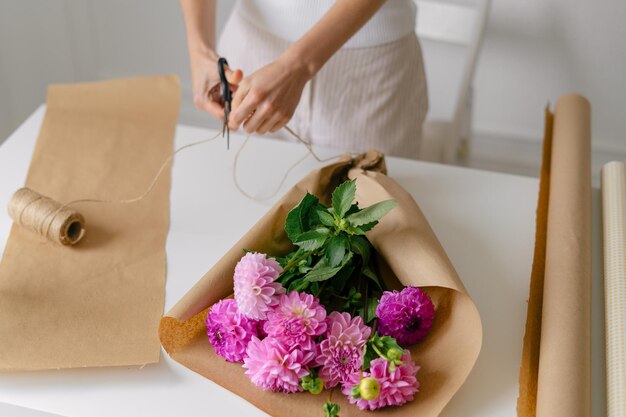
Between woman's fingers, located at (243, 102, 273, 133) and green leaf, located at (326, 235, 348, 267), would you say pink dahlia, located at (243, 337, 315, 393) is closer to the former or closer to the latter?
green leaf, located at (326, 235, 348, 267)

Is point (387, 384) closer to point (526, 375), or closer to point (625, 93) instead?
point (526, 375)

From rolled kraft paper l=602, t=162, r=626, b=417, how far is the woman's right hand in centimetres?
54

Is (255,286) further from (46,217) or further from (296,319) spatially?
(46,217)

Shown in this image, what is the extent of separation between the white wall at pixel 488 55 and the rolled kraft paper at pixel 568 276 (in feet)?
2.61

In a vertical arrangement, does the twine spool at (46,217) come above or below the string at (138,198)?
below

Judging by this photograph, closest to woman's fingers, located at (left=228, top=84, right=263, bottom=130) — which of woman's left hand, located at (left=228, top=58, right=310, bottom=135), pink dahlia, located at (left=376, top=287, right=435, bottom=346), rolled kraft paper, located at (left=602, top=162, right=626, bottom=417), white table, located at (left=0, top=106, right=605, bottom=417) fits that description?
woman's left hand, located at (left=228, top=58, right=310, bottom=135)

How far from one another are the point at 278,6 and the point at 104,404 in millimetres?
754

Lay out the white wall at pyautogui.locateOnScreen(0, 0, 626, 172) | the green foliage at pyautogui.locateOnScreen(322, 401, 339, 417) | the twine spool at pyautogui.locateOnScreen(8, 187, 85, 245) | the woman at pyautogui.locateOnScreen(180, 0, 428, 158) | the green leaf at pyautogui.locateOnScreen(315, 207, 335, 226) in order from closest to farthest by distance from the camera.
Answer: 1. the green foliage at pyautogui.locateOnScreen(322, 401, 339, 417)
2. the green leaf at pyautogui.locateOnScreen(315, 207, 335, 226)
3. the twine spool at pyautogui.locateOnScreen(8, 187, 85, 245)
4. the woman at pyautogui.locateOnScreen(180, 0, 428, 158)
5. the white wall at pyautogui.locateOnScreen(0, 0, 626, 172)

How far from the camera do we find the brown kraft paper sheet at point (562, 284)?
0.79 metres

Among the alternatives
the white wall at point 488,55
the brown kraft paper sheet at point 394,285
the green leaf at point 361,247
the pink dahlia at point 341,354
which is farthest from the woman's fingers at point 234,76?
the white wall at point 488,55

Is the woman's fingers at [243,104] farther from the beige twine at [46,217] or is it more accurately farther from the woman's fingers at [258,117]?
the beige twine at [46,217]

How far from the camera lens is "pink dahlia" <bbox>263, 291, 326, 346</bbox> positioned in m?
0.81

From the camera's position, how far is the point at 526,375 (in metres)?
0.85

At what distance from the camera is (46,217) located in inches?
40.3
